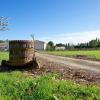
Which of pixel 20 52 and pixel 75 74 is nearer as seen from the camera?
pixel 75 74

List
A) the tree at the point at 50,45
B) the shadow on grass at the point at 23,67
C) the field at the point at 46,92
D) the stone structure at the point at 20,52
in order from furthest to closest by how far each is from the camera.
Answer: the tree at the point at 50,45, the stone structure at the point at 20,52, the shadow on grass at the point at 23,67, the field at the point at 46,92

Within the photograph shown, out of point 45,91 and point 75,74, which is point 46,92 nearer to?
point 45,91

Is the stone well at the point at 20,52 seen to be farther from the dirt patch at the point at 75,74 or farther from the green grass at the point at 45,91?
the green grass at the point at 45,91

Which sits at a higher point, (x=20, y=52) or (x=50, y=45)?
(x=20, y=52)

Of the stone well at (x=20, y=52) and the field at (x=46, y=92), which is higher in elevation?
the stone well at (x=20, y=52)

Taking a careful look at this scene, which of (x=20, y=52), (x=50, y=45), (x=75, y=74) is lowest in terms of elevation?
(x=75, y=74)

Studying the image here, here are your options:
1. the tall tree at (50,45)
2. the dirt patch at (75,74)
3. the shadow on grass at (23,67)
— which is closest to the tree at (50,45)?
the tall tree at (50,45)

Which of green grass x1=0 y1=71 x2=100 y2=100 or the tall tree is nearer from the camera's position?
green grass x1=0 y1=71 x2=100 y2=100

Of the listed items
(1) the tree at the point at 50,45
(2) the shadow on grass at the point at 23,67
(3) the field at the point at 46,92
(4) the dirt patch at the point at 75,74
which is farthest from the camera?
(1) the tree at the point at 50,45

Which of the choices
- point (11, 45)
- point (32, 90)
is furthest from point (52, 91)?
point (11, 45)

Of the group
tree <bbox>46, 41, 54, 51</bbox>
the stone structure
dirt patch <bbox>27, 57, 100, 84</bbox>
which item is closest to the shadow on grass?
the stone structure

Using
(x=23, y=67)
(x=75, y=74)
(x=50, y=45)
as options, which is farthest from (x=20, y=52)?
(x=50, y=45)

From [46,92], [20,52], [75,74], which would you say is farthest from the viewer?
[20,52]

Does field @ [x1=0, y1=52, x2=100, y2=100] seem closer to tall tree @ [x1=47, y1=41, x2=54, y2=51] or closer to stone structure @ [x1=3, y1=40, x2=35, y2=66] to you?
stone structure @ [x1=3, y1=40, x2=35, y2=66]
